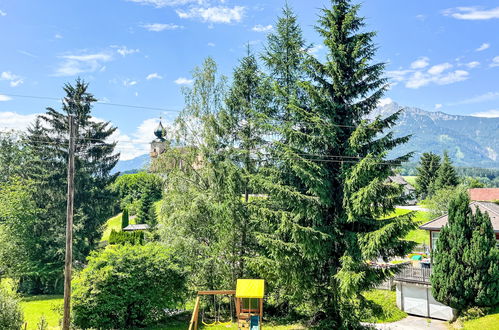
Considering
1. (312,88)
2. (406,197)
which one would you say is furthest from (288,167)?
(406,197)

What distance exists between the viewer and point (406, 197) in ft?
40.3

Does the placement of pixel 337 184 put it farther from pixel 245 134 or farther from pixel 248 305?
pixel 248 305

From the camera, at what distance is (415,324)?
1691cm

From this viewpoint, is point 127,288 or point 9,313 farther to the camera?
point 127,288

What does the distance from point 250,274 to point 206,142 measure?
6733mm

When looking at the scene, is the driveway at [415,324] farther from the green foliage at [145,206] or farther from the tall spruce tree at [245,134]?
the green foliage at [145,206]

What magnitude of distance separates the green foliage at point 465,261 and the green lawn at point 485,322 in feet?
1.67

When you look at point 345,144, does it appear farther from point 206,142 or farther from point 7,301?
point 7,301

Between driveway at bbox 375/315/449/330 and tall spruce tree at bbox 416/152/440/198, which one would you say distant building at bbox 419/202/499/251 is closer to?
driveway at bbox 375/315/449/330

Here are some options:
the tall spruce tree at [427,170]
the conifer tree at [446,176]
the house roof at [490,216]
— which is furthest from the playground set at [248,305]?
the tall spruce tree at [427,170]

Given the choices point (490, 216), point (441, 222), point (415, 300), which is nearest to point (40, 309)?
point (415, 300)

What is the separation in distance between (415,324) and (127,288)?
13.7 m

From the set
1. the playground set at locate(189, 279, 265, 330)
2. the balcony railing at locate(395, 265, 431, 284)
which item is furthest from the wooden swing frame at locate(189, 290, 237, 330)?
the balcony railing at locate(395, 265, 431, 284)

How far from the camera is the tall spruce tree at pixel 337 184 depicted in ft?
39.2
